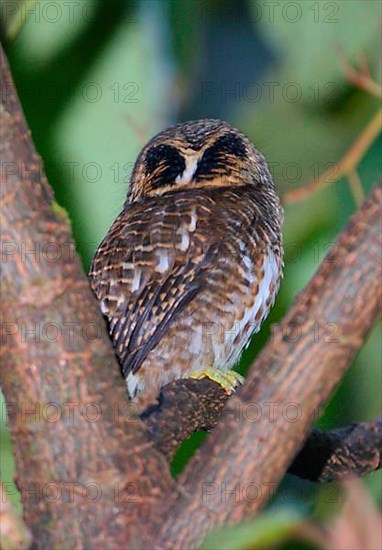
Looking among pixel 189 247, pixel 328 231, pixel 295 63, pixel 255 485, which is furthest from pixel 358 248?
pixel 189 247

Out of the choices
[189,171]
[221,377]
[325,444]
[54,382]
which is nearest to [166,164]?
[189,171]

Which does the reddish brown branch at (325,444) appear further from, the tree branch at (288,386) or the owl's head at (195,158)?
the owl's head at (195,158)

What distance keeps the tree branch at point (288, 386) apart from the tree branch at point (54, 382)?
13 cm

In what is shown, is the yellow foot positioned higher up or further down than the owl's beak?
further down

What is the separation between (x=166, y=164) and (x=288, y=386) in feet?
6.39

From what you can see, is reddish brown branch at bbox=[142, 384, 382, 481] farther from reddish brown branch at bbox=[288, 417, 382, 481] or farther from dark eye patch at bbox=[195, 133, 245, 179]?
dark eye patch at bbox=[195, 133, 245, 179]

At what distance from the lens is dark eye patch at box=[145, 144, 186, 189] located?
11.4 ft

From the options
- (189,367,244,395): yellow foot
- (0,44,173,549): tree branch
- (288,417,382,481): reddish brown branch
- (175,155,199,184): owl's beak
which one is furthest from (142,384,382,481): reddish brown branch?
(175,155,199,184): owl's beak

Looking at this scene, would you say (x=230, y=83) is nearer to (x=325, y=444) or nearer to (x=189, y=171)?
(x=189, y=171)

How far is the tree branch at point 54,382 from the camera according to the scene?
175 cm

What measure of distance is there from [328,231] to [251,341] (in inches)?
30.1

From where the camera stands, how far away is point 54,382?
1760 mm

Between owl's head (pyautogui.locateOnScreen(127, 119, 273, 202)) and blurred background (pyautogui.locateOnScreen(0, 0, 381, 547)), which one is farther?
owl's head (pyautogui.locateOnScreen(127, 119, 273, 202))

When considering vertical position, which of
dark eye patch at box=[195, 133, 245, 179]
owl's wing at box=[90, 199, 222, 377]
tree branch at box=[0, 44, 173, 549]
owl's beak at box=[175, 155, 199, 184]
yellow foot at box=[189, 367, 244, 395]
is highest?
tree branch at box=[0, 44, 173, 549]
